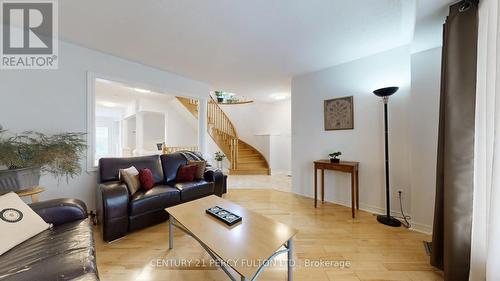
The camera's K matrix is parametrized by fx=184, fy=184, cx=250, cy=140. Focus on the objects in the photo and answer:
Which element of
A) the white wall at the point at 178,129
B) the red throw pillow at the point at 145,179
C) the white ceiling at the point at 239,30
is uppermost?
the white ceiling at the point at 239,30

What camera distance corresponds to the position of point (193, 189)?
9.17 ft

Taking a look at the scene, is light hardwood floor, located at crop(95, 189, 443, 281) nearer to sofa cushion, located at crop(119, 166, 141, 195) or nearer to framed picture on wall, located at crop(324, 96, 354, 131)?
sofa cushion, located at crop(119, 166, 141, 195)

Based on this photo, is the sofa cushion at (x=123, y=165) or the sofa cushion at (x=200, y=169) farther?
the sofa cushion at (x=200, y=169)

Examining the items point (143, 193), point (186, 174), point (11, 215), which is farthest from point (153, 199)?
point (11, 215)

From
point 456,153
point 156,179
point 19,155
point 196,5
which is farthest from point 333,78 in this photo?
point 19,155

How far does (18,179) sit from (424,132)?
440 cm

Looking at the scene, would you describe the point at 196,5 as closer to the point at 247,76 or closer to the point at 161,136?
the point at 247,76

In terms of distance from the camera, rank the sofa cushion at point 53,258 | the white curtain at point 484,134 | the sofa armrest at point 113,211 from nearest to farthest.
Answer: the sofa cushion at point 53,258 → the white curtain at point 484,134 → the sofa armrest at point 113,211

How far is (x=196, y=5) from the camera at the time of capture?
1.74 m

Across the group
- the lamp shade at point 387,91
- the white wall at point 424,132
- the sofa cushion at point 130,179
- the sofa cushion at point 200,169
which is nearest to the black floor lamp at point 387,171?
the lamp shade at point 387,91

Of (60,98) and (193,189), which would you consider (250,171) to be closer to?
(193,189)

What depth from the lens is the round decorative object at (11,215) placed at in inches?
48.7

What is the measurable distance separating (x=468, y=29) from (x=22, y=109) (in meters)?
4.43

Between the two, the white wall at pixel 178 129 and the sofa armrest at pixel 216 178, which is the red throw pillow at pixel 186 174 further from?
the white wall at pixel 178 129
